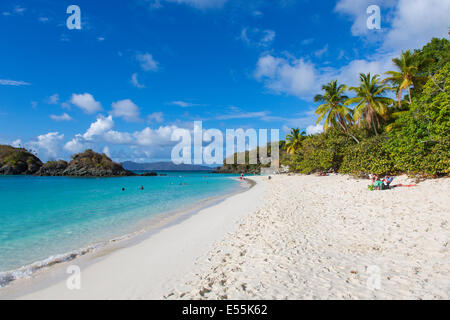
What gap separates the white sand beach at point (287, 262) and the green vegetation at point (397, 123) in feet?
19.6

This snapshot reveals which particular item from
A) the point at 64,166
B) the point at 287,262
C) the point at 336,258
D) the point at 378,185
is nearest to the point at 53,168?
the point at 64,166

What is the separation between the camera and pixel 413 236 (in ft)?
18.7

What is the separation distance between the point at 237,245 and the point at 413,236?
4630 mm

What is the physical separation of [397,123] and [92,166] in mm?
81358

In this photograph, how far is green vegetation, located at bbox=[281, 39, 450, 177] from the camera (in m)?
12.1

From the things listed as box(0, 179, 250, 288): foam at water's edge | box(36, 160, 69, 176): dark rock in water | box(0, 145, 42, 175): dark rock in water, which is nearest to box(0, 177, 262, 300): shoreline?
box(0, 179, 250, 288): foam at water's edge

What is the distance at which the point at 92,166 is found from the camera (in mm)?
73562

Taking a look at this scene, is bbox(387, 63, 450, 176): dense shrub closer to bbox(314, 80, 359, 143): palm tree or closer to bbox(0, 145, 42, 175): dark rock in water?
bbox(314, 80, 359, 143): palm tree

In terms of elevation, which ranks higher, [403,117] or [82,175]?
[403,117]

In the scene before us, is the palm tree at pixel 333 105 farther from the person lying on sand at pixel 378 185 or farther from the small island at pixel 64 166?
the small island at pixel 64 166

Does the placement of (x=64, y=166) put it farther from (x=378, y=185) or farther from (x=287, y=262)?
(x=287, y=262)
